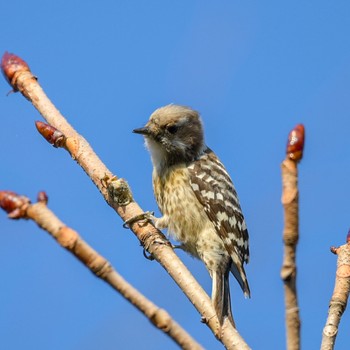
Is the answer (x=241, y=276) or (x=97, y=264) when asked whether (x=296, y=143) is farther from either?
(x=241, y=276)

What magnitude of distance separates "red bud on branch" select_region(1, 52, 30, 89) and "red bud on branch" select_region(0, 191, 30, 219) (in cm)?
173

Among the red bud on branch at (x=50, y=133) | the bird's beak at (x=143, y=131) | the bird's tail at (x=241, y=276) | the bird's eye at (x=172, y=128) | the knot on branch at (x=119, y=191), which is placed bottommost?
the red bud on branch at (x=50, y=133)

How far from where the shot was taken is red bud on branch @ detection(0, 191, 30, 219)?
5.04ft

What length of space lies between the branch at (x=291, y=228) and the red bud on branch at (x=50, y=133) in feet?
5.64

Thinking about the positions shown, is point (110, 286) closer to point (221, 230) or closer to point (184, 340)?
point (184, 340)

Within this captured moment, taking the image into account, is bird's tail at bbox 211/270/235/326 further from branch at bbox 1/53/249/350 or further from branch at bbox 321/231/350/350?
branch at bbox 321/231/350/350

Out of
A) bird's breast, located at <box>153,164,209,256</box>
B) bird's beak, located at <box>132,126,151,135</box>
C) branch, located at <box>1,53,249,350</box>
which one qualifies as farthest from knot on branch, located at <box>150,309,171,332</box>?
bird's beak, located at <box>132,126,151,135</box>

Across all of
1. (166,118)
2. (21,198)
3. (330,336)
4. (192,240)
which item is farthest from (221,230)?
(21,198)

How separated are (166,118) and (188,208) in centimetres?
83

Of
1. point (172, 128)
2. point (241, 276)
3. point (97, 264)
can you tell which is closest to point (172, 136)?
point (172, 128)

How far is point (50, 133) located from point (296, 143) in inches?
69.9

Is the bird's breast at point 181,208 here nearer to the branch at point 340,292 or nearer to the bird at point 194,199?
the bird at point 194,199

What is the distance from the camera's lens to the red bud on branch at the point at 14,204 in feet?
5.04

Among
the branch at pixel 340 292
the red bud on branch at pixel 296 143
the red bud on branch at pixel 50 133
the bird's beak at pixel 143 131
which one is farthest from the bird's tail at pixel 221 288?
the red bud on branch at pixel 296 143
